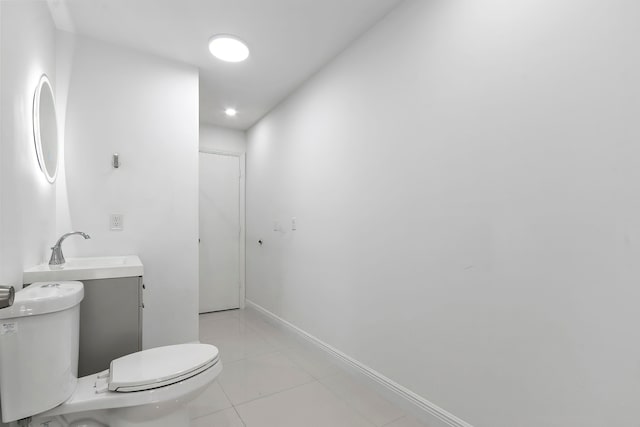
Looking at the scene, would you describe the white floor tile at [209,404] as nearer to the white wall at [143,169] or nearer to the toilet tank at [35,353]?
the white wall at [143,169]

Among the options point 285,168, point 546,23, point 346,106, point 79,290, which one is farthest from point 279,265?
point 546,23

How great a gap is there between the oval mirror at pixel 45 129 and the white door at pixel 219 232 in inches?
76.9

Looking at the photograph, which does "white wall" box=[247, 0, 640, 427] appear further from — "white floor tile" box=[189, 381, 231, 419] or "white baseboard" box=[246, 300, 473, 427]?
"white floor tile" box=[189, 381, 231, 419]

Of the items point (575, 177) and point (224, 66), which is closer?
point (575, 177)

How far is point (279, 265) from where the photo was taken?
3314 millimetres

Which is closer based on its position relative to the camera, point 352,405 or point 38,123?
point 38,123

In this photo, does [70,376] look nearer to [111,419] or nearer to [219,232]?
[111,419]

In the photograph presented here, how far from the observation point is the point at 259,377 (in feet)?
7.29

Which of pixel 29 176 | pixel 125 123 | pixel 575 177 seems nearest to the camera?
pixel 575 177

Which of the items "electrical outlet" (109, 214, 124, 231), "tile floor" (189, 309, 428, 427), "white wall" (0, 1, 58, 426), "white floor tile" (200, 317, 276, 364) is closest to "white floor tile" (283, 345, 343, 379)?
"tile floor" (189, 309, 428, 427)

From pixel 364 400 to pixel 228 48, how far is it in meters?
2.66

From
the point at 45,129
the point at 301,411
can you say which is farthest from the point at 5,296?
the point at 301,411

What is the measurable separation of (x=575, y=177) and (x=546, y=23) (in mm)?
649

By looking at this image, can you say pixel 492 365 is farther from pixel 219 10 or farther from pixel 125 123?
pixel 125 123
